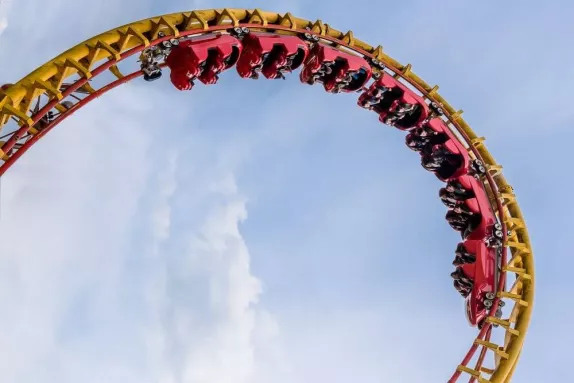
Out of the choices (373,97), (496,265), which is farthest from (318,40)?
(496,265)

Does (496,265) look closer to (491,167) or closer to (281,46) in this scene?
(491,167)

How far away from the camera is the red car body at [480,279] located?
13.5 metres

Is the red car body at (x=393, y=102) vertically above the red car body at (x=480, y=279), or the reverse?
the red car body at (x=393, y=102)

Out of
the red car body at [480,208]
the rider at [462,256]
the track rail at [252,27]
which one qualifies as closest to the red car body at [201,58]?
the track rail at [252,27]

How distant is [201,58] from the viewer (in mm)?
10547

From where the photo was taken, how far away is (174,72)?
10711 millimetres

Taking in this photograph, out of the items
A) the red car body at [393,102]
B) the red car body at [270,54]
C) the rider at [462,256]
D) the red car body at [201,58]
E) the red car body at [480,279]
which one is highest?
the red car body at [393,102]

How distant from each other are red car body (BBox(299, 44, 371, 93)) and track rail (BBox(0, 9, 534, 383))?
10.7 inches

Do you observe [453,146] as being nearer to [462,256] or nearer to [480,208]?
[480,208]

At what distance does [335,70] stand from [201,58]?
3.42m

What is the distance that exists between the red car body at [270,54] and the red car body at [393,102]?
6.91 feet

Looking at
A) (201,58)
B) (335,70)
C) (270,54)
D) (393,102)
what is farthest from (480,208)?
(201,58)

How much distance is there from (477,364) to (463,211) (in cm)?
331

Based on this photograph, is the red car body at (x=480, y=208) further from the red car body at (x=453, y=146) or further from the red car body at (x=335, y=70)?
the red car body at (x=335, y=70)
